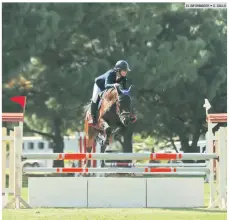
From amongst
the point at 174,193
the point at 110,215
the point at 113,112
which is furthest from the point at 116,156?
the point at 174,193

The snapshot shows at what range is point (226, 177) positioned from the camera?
373 inches

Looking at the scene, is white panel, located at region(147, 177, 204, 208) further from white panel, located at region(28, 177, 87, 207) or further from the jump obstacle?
white panel, located at region(28, 177, 87, 207)

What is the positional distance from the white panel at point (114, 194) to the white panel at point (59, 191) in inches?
4.9

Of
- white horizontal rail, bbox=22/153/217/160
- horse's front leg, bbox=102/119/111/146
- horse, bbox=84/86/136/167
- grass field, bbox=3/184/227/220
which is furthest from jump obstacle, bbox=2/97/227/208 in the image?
grass field, bbox=3/184/227/220

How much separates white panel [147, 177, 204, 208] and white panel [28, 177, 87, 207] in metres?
1.04

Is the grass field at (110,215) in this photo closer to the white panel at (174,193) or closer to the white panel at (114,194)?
the white panel at (114,194)

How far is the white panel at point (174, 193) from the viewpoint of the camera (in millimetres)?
10109

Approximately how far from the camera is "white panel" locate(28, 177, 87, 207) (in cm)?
1000

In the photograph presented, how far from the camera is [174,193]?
10.2 meters

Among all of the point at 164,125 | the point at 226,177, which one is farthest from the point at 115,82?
the point at 164,125

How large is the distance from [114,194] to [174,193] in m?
0.94

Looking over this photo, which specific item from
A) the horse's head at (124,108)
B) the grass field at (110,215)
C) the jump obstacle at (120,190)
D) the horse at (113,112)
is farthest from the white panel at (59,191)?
the grass field at (110,215)

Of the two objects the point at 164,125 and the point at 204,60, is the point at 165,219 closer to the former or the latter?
the point at 204,60

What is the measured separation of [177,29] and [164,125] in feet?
16.2
